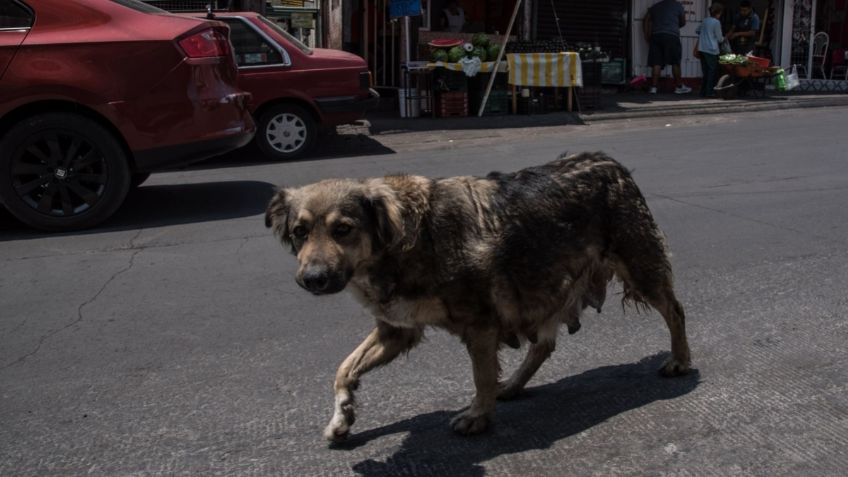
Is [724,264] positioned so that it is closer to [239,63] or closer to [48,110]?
[48,110]

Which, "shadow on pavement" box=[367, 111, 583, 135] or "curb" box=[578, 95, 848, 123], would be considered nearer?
"shadow on pavement" box=[367, 111, 583, 135]

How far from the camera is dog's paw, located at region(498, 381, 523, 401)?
4.22 metres

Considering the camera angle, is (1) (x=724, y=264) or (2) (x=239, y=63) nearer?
(1) (x=724, y=264)

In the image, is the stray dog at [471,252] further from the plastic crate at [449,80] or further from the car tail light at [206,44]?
the plastic crate at [449,80]

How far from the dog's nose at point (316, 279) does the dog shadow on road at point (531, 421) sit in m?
0.78

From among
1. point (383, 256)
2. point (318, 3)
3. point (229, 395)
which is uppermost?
point (318, 3)

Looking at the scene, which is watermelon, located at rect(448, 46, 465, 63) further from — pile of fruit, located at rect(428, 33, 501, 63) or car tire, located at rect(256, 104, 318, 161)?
car tire, located at rect(256, 104, 318, 161)

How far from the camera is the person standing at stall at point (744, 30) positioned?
66.0 ft

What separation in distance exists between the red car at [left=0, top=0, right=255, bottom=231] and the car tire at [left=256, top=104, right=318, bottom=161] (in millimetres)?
3495

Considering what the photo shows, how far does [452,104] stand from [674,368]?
1159cm

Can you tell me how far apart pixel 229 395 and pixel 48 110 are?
464cm

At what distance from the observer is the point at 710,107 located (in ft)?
56.8

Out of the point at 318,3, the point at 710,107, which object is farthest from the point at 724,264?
the point at 318,3

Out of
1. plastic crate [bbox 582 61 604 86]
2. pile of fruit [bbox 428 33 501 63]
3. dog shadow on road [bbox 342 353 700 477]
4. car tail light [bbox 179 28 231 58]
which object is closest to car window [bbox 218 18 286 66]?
car tail light [bbox 179 28 231 58]
